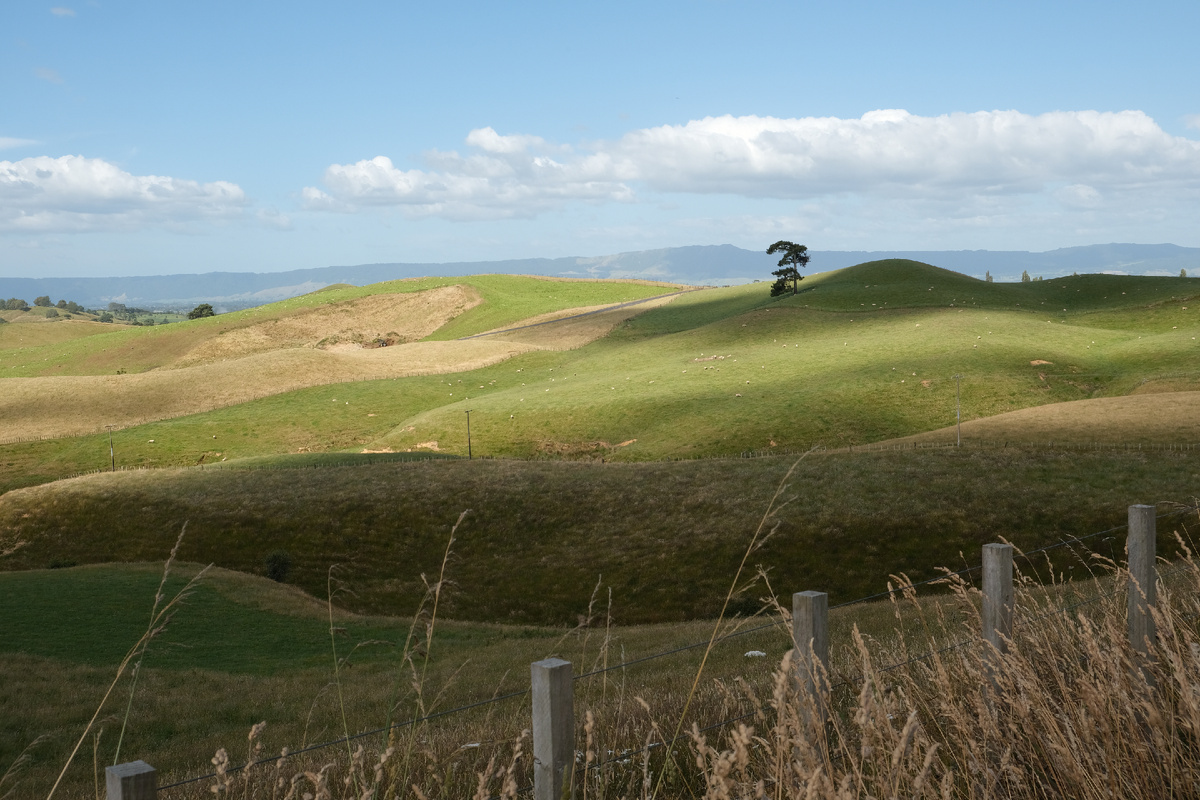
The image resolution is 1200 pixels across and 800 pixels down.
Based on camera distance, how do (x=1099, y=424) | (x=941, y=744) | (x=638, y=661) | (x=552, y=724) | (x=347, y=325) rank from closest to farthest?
(x=552, y=724), (x=941, y=744), (x=638, y=661), (x=1099, y=424), (x=347, y=325)

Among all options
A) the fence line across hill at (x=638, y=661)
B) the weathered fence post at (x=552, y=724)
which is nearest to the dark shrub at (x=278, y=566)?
the fence line across hill at (x=638, y=661)

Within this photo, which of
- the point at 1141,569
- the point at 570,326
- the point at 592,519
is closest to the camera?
the point at 1141,569

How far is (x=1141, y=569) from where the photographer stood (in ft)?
22.1

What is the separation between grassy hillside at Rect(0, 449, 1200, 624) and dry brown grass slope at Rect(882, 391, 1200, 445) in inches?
203

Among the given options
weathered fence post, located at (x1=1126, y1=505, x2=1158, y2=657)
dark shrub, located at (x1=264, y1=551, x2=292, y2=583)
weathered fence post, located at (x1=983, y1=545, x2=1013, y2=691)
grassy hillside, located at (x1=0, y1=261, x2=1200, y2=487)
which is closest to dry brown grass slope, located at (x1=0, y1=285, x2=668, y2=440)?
grassy hillside, located at (x1=0, y1=261, x2=1200, y2=487)

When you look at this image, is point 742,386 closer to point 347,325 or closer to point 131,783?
point 131,783

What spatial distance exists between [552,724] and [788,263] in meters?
110

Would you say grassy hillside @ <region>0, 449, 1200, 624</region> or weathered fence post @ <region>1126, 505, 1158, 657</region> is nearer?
weathered fence post @ <region>1126, 505, 1158, 657</region>

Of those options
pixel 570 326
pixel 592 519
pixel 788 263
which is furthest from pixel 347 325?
pixel 592 519

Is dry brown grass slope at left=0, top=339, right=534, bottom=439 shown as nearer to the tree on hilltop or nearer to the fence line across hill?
the tree on hilltop

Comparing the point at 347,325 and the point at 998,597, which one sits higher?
the point at 998,597

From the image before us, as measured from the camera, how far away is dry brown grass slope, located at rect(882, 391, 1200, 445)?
39.5 metres

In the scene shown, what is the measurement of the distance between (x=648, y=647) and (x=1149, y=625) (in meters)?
15.4

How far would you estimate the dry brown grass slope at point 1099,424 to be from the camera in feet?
129
